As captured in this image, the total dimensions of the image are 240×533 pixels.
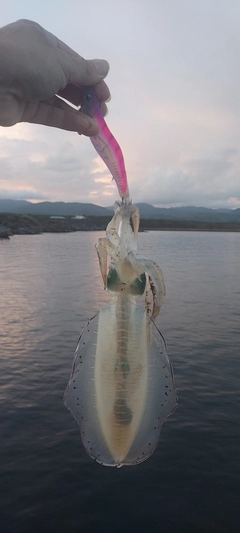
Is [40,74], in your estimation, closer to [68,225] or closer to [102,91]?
[102,91]

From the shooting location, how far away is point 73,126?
3.48 meters

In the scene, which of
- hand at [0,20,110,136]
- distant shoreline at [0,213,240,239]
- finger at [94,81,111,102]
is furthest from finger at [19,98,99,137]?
distant shoreline at [0,213,240,239]

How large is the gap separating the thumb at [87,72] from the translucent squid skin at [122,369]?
1.10 m

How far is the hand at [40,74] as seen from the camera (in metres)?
3.10

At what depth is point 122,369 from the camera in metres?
2.98

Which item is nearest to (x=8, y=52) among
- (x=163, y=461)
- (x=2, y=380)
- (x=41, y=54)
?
(x=41, y=54)

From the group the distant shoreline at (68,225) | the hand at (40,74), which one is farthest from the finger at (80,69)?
the distant shoreline at (68,225)

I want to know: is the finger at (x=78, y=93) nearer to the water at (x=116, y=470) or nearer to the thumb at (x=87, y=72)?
the thumb at (x=87, y=72)

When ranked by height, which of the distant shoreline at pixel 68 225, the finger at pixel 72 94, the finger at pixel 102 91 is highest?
the finger at pixel 72 94

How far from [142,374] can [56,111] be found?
2.29m

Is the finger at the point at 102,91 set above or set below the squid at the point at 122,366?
above

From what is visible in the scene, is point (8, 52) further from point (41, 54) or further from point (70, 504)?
point (70, 504)

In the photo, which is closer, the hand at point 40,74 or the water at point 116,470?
the hand at point 40,74

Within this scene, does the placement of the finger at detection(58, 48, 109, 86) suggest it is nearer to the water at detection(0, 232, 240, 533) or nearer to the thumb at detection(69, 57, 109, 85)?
the thumb at detection(69, 57, 109, 85)
